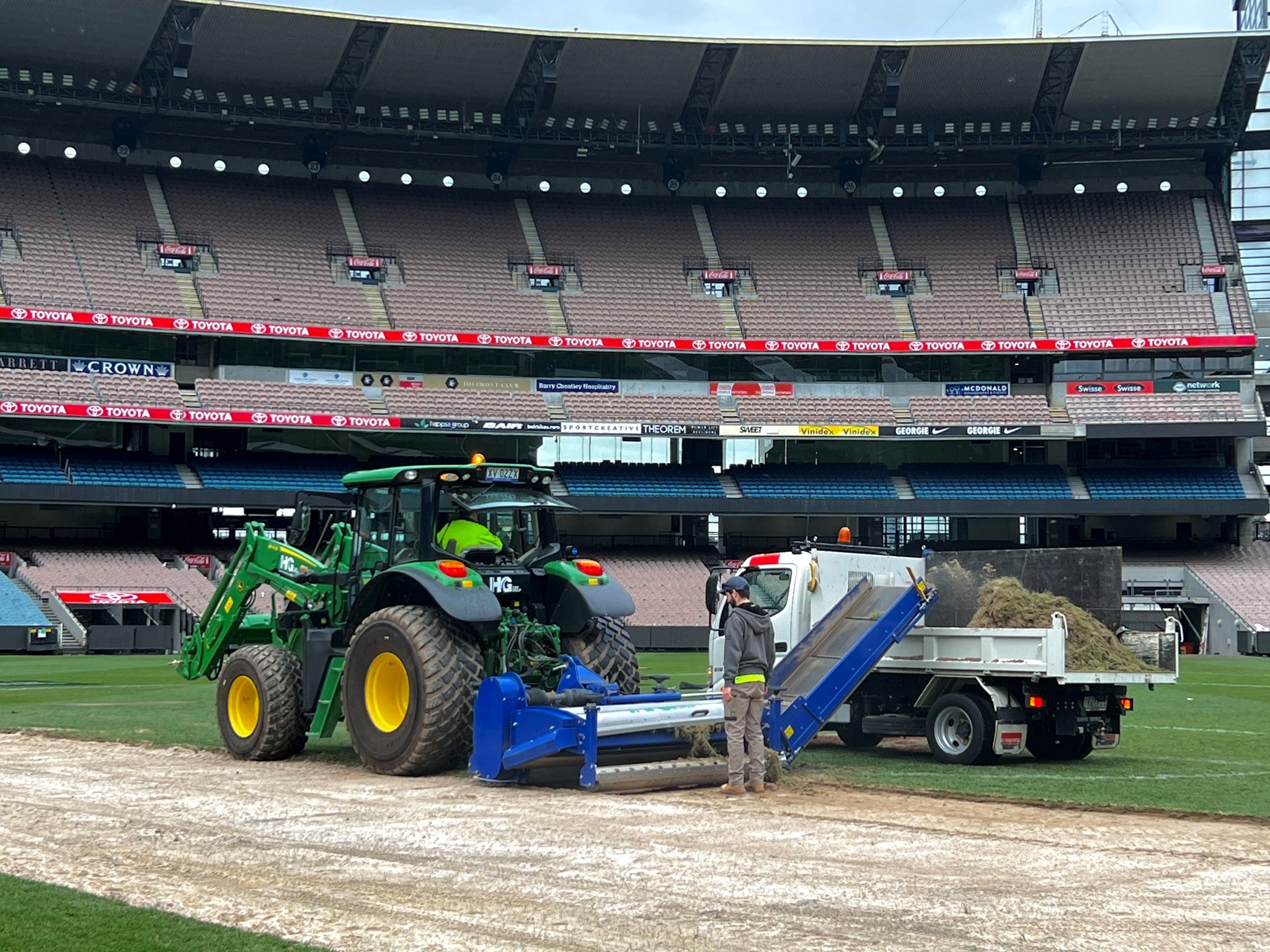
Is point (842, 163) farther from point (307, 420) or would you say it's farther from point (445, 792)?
point (445, 792)

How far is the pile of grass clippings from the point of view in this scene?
13984 mm

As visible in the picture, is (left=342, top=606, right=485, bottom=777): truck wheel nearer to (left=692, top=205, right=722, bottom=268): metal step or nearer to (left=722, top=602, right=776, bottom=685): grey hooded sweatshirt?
(left=722, top=602, right=776, bottom=685): grey hooded sweatshirt

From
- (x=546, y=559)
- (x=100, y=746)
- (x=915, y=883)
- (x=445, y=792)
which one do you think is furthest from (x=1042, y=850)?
(x=100, y=746)

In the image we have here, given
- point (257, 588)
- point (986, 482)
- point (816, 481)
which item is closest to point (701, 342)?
point (816, 481)

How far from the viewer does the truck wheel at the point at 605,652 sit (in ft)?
44.0

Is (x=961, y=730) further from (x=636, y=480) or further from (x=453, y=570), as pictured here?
(x=636, y=480)

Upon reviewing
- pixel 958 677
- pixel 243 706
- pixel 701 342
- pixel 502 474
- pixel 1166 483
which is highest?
pixel 701 342

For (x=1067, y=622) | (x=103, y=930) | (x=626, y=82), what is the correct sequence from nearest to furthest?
(x=103, y=930), (x=1067, y=622), (x=626, y=82)

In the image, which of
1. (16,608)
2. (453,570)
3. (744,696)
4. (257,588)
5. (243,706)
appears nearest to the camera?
(744,696)

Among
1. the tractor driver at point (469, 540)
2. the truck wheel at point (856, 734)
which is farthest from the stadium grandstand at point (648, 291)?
the tractor driver at point (469, 540)

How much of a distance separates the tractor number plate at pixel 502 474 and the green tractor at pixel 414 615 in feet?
0.06

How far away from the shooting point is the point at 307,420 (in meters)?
50.3

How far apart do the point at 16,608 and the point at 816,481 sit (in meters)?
28.4

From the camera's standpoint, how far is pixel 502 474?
13.4 m
